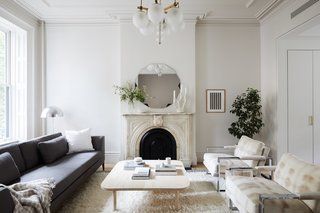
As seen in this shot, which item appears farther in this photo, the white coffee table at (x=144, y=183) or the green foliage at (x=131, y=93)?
the green foliage at (x=131, y=93)

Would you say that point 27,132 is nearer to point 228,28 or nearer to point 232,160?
A: point 232,160

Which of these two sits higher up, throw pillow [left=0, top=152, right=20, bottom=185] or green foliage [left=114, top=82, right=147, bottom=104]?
green foliage [left=114, top=82, right=147, bottom=104]

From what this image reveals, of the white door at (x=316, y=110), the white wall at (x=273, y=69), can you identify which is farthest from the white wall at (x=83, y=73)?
the white door at (x=316, y=110)

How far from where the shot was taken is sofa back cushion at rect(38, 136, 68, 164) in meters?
3.52

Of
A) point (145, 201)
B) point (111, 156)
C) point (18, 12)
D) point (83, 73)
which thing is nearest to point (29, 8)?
point (18, 12)

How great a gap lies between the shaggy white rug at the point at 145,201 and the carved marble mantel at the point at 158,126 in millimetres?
1303

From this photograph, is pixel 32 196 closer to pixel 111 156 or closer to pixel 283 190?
pixel 283 190

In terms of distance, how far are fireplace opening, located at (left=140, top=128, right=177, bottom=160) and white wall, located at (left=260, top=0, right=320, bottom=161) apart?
200 centimetres

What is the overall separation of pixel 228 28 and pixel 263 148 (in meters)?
2.94

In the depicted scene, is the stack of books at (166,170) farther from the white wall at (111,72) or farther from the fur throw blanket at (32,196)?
the white wall at (111,72)

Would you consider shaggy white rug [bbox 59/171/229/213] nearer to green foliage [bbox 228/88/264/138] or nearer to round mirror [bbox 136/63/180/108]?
green foliage [bbox 228/88/264/138]

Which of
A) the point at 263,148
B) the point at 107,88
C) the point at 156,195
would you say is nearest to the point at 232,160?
the point at 263,148

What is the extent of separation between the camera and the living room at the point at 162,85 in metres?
4.17

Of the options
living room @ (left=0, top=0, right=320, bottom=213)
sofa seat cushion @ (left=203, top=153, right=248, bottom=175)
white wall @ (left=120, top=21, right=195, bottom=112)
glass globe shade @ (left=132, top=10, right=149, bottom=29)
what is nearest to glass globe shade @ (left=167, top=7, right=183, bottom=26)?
glass globe shade @ (left=132, top=10, right=149, bottom=29)
